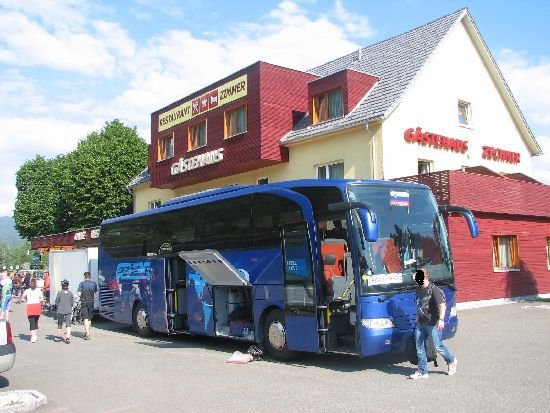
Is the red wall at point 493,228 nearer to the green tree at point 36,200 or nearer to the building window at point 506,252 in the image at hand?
the building window at point 506,252

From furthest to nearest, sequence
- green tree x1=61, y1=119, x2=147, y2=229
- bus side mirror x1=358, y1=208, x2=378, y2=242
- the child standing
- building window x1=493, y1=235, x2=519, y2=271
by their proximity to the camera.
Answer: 1. green tree x1=61, y1=119, x2=147, y2=229
2. building window x1=493, y1=235, x2=519, y2=271
3. the child standing
4. bus side mirror x1=358, y1=208, x2=378, y2=242

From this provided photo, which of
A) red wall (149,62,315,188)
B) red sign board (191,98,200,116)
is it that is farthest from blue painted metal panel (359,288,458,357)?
red sign board (191,98,200,116)

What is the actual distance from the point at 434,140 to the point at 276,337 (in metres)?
14.0

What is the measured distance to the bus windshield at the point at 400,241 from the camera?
9711 mm

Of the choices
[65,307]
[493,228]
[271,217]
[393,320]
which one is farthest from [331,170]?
[393,320]

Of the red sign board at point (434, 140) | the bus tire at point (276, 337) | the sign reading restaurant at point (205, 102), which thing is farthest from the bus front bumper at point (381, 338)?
the sign reading restaurant at point (205, 102)

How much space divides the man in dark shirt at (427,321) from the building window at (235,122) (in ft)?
56.0

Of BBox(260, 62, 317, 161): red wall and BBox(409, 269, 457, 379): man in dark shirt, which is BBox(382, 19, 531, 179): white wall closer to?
BBox(260, 62, 317, 161): red wall

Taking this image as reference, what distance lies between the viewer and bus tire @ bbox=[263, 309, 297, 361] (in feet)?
36.3

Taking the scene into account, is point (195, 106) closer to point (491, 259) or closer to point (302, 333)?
point (491, 259)

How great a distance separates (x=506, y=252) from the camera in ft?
73.4

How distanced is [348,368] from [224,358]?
2.96 metres

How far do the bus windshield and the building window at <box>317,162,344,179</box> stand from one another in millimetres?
11130

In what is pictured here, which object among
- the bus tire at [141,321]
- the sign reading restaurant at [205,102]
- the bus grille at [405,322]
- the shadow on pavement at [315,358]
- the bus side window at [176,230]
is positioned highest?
the sign reading restaurant at [205,102]
